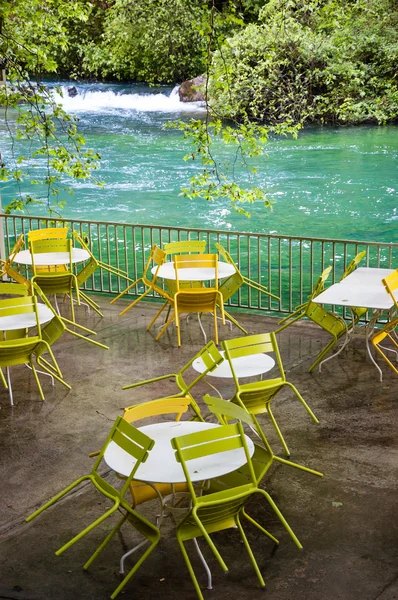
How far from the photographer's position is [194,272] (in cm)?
1062

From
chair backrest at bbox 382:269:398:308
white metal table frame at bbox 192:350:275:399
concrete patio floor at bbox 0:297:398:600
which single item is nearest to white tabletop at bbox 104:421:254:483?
concrete patio floor at bbox 0:297:398:600

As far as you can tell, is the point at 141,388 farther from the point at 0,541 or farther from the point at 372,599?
the point at 372,599

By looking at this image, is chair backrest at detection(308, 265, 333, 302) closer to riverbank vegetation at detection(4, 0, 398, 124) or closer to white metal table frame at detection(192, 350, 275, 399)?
white metal table frame at detection(192, 350, 275, 399)

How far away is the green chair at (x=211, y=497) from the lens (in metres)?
4.80

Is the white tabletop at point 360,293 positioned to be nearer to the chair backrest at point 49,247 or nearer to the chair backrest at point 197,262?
the chair backrest at point 197,262

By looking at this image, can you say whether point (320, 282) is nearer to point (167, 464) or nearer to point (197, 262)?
point (197, 262)

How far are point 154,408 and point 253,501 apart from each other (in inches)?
46.2

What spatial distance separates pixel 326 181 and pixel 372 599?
23917mm

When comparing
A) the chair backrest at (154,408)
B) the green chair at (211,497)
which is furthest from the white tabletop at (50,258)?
the green chair at (211,497)

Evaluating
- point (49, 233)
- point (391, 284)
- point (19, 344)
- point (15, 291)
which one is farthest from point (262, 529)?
point (49, 233)

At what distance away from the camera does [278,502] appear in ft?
20.3

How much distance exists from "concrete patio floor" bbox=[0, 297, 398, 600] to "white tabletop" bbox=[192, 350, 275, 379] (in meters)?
0.70

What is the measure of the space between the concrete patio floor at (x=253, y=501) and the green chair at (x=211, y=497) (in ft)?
1.22

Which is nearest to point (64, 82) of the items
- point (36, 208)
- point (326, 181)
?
point (36, 208)
